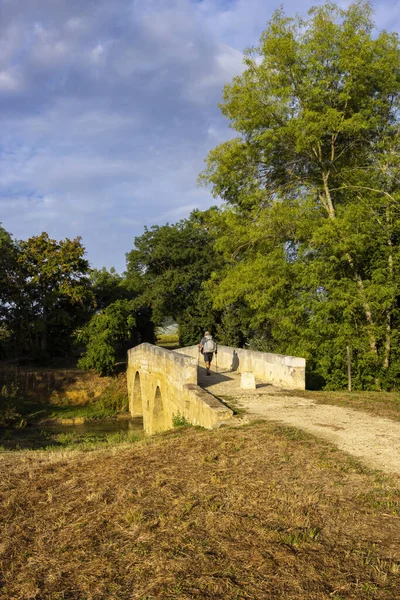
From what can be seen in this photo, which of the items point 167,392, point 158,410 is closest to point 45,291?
point 158,410

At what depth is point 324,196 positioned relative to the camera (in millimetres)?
17422

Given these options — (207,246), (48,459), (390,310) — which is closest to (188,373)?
(48,459)

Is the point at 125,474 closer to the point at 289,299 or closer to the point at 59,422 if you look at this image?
the point at 289,299

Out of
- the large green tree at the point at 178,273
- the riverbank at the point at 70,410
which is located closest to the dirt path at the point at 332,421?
the riverbank at the point at 70,410

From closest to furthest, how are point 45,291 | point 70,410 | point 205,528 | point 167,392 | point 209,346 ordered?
point 205,528 → point 209,346 → point 167,392 → point 70,410 → point 45,291

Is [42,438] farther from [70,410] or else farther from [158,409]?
[70,410]

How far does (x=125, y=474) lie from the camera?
5426mm

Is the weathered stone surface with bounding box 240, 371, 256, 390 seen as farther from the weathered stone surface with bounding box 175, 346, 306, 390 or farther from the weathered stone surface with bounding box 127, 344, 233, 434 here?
the weathered stone surface with bounding box 127, 344, 233, 434

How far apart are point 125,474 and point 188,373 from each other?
6121 millimetres

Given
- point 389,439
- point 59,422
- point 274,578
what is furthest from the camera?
point 59,422

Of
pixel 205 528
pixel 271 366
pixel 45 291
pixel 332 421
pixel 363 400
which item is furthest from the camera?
pixel 45 291

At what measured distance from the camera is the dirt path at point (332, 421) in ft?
19.3

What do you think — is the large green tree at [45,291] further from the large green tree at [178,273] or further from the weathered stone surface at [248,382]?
the weathered stone surface at [248,382]

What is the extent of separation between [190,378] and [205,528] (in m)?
7.56
